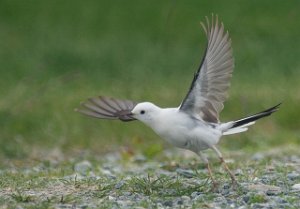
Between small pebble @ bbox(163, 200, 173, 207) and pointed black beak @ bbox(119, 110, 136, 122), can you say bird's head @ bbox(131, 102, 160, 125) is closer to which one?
pointed black beak @ bbox(119, 110, 136, 122)

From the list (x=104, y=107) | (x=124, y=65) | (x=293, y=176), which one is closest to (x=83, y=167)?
(x=104, y=107)

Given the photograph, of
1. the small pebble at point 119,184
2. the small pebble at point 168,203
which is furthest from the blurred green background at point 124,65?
the small pebble at point 168,203

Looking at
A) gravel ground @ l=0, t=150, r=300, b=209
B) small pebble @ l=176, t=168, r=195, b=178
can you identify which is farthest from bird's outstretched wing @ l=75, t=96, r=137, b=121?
small pebble @ l=176, t=168, r=195, b=178

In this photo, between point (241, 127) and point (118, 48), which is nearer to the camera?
point (241, 127)

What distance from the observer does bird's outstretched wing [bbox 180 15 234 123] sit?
8.41 metres

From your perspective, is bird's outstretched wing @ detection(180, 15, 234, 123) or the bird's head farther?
the bird's head

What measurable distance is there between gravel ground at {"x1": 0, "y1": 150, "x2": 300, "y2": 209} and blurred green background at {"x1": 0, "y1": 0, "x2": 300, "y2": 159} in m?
1.95

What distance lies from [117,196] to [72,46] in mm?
13146

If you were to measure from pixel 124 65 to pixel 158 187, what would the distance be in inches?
435

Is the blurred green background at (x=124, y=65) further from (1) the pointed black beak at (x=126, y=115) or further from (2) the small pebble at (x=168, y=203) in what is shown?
(2) the small pebble at (x=168, y=203)

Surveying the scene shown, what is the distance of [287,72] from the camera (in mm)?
19031

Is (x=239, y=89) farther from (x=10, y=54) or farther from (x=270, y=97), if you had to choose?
(x=10, y=54)

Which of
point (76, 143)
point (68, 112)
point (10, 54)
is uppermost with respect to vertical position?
point (10, 54)

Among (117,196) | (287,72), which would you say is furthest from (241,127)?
(287,72)
